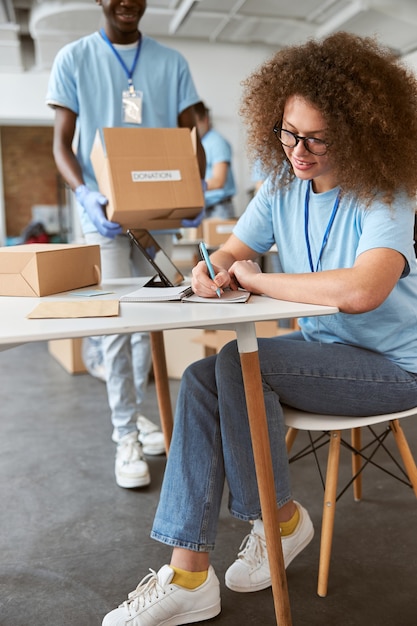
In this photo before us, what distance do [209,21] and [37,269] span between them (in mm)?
6284

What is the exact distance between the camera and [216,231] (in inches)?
157

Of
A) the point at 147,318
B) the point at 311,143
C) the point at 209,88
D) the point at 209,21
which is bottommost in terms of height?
the point at 147,318

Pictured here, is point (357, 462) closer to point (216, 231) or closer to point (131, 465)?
point (131, 465)

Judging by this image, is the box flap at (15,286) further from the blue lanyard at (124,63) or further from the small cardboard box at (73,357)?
the small cardboard box at (73,357)

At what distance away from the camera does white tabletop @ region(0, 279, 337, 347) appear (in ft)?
2.83

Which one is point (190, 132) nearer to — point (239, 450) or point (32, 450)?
point (239, 450)

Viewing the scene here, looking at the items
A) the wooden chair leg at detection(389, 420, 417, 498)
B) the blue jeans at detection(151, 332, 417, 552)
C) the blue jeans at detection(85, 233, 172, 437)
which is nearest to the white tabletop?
the blue jeans at detection(151, 332, 417, 552)

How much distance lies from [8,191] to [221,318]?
10.2 meters

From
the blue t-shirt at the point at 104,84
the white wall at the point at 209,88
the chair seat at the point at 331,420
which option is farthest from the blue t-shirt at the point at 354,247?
the white wall at the point at 209,88

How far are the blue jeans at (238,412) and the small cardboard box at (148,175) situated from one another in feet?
2.04

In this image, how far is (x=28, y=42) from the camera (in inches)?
282

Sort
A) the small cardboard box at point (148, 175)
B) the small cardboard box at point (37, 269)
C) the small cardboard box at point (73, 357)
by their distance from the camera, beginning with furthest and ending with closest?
the small cardboard box at point (73, 357) < the small cardboard box at point (148, 175) < the small cardboard box at point (37, 269)

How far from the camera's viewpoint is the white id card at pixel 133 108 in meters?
1.99

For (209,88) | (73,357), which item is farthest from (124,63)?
(209,88)
